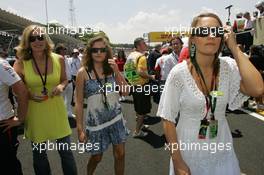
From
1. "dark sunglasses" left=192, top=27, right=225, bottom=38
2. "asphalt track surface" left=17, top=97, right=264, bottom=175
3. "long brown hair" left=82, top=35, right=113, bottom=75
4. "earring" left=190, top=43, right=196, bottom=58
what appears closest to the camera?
"dark sunglasses" left=192, top=27, right=225, bottom=38

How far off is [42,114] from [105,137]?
0.80 metres

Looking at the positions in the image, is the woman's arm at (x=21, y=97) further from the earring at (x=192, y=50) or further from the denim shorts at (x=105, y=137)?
the earring at (x=192, y=50)

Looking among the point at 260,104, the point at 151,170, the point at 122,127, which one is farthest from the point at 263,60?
the point at 122,127

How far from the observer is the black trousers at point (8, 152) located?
343 centimetres

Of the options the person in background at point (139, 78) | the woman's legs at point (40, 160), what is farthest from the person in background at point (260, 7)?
the woman's legs at point (40, 160)

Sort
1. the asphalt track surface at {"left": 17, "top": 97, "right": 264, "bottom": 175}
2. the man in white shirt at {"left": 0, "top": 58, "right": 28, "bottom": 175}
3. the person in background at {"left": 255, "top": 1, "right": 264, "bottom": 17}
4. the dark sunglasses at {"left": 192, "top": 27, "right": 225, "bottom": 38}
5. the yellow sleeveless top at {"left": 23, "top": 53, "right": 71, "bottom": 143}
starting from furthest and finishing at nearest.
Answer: the person in background at {"left": 255, "top": 1, "right": 264, "bottom": 17} → the asphalt track surface at {"left": 17, "top": 97, "right": 264, "bottom": 175} → the yellow sleeveless top at {"left": 23, "top": 53, "right": 71, "bottom": 143} → the man in white shirt at {"left": 0, "top": 58, "right": 28, "bottom": 175} → the dark sunglasses at {"left": 192, "top": 27, "right": 225, "bottom": 38}

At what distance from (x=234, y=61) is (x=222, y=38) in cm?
28

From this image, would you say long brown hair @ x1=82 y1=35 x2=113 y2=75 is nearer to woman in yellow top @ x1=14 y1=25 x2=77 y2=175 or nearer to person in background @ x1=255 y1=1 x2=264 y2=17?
woman in yellow top @ x1=14 y1=25 x2=77 y2=175

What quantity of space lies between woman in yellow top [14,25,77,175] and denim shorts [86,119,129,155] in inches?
11.7

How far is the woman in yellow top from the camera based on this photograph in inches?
159

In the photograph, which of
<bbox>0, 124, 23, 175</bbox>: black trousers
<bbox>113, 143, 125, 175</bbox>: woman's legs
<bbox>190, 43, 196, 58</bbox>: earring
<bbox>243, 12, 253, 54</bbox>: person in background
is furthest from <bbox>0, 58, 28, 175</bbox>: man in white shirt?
<bbox>243, 12, 253, 54</bbox>: person in background

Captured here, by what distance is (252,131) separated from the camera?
24.3 ft

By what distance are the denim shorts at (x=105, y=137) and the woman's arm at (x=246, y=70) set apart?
6.81 ft

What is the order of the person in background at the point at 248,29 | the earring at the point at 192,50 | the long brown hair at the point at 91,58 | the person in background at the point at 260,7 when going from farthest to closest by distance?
the person in background at the point at 248,29, the person in background at the point at 260,7, the long brown hair at the point at 91,58, the earring at the point at 192,50
